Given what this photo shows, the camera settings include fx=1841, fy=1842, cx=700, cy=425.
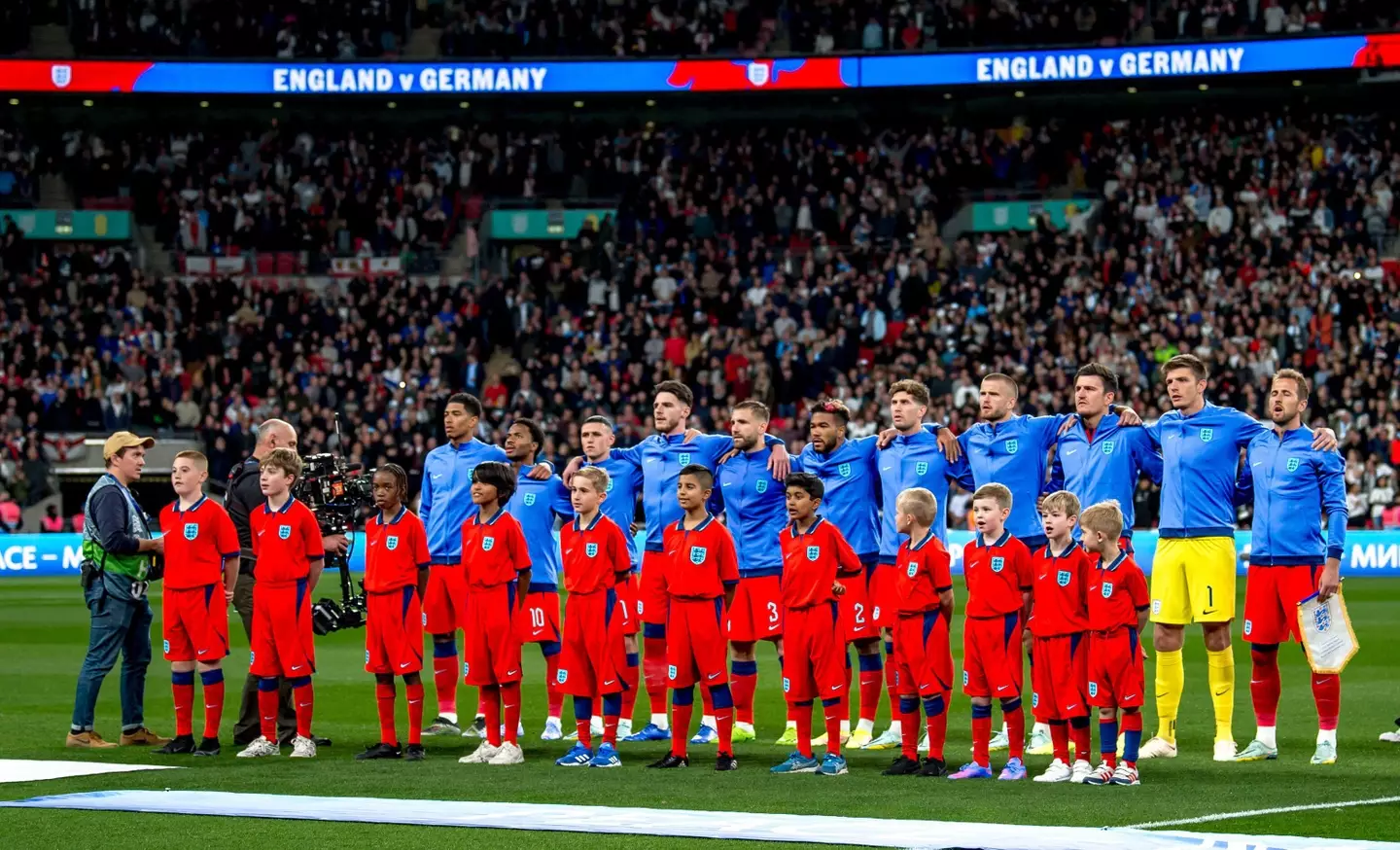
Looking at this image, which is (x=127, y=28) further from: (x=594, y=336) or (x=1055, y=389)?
(x=1055, y=389)

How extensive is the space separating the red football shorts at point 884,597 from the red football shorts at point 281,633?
12.1 feet

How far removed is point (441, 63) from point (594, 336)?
25.4 ft

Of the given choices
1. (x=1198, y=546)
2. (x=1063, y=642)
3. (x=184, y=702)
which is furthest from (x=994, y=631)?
(x=184, y=702)

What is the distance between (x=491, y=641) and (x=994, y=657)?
3226 millimetres

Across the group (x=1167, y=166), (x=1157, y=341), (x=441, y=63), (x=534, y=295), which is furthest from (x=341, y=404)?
(x=1167, y=166)

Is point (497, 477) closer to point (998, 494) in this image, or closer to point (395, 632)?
point (395, 632)

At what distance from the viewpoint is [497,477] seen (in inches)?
467

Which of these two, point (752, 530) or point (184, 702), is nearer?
point (184, 702)

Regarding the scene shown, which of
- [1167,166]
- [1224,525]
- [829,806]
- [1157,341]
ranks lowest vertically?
[829,806]

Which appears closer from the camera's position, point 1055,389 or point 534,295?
point 1055,389

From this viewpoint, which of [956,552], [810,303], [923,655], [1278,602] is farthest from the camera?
[810,303]

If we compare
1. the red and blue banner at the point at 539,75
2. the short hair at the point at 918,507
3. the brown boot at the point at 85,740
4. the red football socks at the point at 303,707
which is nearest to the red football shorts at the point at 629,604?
the short hair at the point at 918,507

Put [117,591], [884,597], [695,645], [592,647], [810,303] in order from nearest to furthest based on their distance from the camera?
[695,645], [592,647], [884,597], [117,591], [810,303]

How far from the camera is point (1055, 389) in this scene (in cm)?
3142
